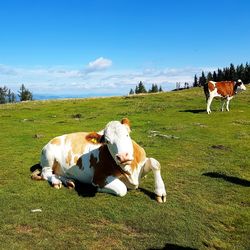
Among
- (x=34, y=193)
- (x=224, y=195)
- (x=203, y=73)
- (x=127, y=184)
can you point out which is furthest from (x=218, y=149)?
(x=203, y=73)

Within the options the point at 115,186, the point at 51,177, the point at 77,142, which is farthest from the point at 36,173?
the point at 115,186

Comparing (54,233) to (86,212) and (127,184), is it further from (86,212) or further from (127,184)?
(127,184)

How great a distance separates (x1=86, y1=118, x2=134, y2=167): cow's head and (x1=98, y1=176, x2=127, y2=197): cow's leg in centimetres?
67

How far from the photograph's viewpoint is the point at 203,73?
186 meters

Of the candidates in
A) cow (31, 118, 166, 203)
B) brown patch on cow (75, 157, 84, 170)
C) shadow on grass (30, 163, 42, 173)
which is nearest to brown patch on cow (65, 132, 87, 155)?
cow (31, 118, 166, 203)

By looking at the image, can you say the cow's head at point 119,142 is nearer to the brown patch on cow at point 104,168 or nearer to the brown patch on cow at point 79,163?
the brown patch on cow at point 104,168

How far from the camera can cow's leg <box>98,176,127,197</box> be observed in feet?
35.8

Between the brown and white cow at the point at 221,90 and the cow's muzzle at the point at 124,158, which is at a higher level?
the brown and white cow at the point at 221,90

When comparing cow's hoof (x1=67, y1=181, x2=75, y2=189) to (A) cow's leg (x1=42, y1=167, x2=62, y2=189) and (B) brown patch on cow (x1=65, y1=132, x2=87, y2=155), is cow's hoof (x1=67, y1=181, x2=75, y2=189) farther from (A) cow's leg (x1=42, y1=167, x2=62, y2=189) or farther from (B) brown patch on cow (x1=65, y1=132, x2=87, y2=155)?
(B) brown patch on cow (x1=65, y1=132, x2=87, y2=155)

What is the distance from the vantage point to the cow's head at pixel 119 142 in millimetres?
10023

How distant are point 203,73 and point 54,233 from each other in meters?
183

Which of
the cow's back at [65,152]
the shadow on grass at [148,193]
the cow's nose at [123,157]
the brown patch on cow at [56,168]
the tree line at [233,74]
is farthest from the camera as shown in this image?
the tree line at [233,74]

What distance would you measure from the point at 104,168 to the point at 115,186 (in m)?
0.57

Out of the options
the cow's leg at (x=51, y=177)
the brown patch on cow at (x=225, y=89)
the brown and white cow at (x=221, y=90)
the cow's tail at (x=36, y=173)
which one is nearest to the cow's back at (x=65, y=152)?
the cow's leg at (x=51, y=177)
